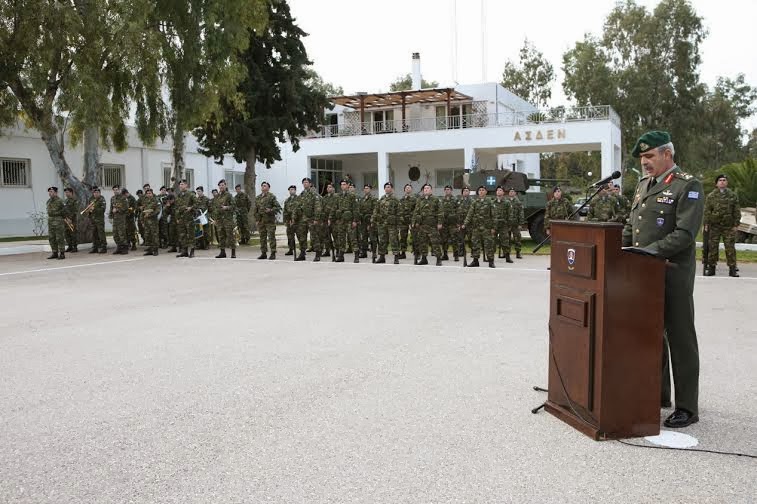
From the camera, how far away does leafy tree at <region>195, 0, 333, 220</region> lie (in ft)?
76.5

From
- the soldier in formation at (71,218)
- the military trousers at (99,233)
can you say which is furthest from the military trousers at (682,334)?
the military trousers at (99,233)

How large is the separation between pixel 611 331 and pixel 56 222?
53.4 feet

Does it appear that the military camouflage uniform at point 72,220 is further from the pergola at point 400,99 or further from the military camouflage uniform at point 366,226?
the pergola at point 400,99

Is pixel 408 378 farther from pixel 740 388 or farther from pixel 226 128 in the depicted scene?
pixel 226 128

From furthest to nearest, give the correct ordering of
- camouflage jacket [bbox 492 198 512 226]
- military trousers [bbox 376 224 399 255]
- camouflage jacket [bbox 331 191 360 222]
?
camouflage jacket [bbox 331 191 360 222], military trousers [bbox 376 224 399 255], camouflage jacket [bbox 492 198 512 226]

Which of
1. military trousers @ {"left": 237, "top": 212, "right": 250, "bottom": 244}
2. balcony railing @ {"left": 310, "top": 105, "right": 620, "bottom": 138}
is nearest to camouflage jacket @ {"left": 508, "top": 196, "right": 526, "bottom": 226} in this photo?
military trousers @ {"left": 237, "top": 212, "right": 250, "bottom": 244}

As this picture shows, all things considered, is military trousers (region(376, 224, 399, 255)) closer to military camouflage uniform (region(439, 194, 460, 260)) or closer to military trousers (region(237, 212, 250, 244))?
military camouflage uniform (region(439, 194, 460, 260))

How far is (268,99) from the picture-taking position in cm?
2362

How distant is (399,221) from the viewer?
15773mm

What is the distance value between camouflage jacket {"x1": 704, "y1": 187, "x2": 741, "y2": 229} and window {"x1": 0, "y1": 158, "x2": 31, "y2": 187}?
22154 mm

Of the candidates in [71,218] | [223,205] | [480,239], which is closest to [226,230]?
[223,205]

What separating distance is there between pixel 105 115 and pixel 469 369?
1463cm

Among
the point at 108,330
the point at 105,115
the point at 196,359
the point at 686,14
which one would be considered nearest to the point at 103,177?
the point at 105,115

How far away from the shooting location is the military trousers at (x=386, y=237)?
51.2 ft
